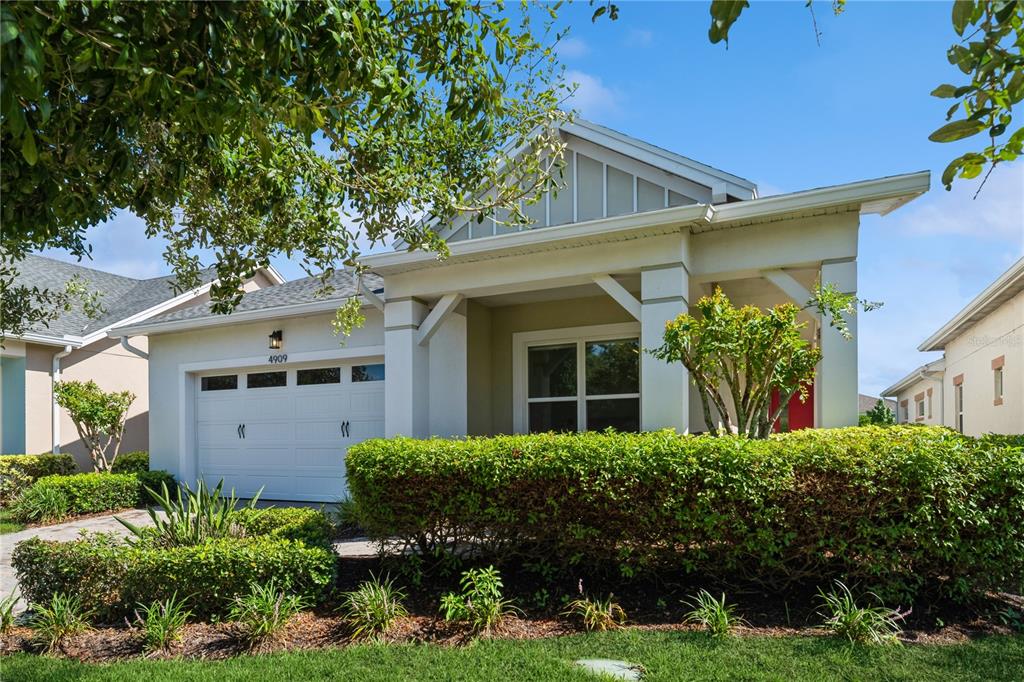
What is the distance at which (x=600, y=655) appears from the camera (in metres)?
4.31

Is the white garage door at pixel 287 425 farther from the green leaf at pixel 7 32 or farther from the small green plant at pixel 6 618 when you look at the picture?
the green leaf at pixel 7 32

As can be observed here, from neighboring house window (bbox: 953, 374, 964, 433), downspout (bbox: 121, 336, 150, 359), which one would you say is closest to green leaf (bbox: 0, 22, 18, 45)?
downspout (bbox: 121, 336, 150, 359)

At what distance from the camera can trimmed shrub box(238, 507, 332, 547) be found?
5996mm

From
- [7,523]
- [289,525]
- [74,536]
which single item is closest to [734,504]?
[289,525]

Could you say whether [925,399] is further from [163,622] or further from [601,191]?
[163,622]

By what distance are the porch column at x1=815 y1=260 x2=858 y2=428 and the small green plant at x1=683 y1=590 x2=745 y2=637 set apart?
9.91 feet

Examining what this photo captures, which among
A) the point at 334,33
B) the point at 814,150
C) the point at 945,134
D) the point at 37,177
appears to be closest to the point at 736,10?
the point at 945,134

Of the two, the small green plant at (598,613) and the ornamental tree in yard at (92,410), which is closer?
the small green plant at (598,613)

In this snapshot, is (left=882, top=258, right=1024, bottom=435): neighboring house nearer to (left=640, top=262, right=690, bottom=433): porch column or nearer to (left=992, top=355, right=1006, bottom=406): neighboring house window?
(left=992, top=355, right=1006, bottom=406): neighboring house window

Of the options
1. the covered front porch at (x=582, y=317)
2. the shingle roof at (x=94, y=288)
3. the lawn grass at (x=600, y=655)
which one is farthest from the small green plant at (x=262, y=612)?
the shingle roof at (x=94, y=288)

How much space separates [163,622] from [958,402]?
58.1 feet

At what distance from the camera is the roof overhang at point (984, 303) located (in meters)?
10.8

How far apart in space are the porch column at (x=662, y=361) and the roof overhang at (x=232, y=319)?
15.9 feet

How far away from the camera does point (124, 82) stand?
124 inches
